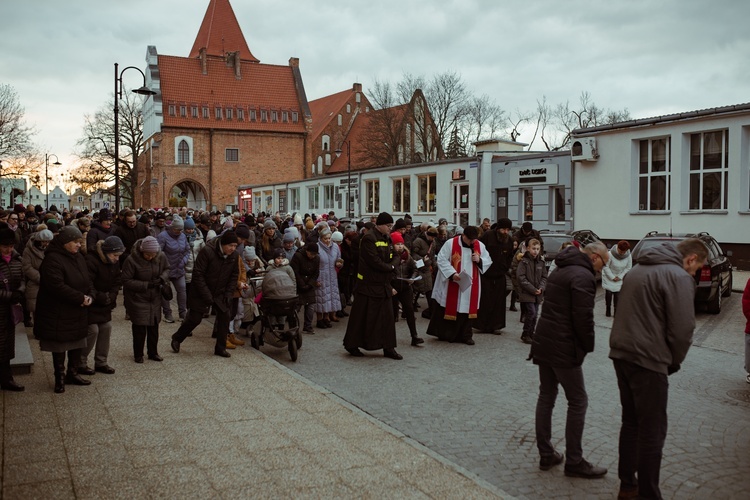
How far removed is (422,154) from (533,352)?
189ft

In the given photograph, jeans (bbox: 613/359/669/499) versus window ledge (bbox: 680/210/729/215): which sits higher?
window ledge (bbox: 680/210/729/215)

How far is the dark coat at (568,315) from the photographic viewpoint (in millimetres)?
5438

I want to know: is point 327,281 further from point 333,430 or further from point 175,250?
point 333,430

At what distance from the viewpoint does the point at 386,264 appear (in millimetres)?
10117

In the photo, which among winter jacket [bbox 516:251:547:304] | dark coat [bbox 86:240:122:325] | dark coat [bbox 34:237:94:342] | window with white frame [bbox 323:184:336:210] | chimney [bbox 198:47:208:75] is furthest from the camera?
chimney [bbox 198:47:208:75]

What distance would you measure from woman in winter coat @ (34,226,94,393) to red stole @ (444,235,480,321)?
222 inches

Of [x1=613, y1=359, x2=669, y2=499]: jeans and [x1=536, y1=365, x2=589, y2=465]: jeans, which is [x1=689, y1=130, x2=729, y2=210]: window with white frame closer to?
[x1=536, y1=365, x2=589, y2=465]: jeans

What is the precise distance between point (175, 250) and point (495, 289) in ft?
18.6

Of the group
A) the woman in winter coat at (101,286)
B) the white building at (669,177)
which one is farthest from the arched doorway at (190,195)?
the woman in winter coat at (101,286)

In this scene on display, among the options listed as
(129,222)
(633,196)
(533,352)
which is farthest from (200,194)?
(533,352)

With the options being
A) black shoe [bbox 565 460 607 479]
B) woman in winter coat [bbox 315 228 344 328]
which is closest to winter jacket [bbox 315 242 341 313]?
woman in winter coat [bbox 315 228 344 328]

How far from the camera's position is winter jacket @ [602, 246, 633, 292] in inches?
559

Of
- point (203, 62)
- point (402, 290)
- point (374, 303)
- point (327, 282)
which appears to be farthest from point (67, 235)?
point (203, 62)

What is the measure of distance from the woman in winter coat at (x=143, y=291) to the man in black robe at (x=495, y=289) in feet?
17.5
